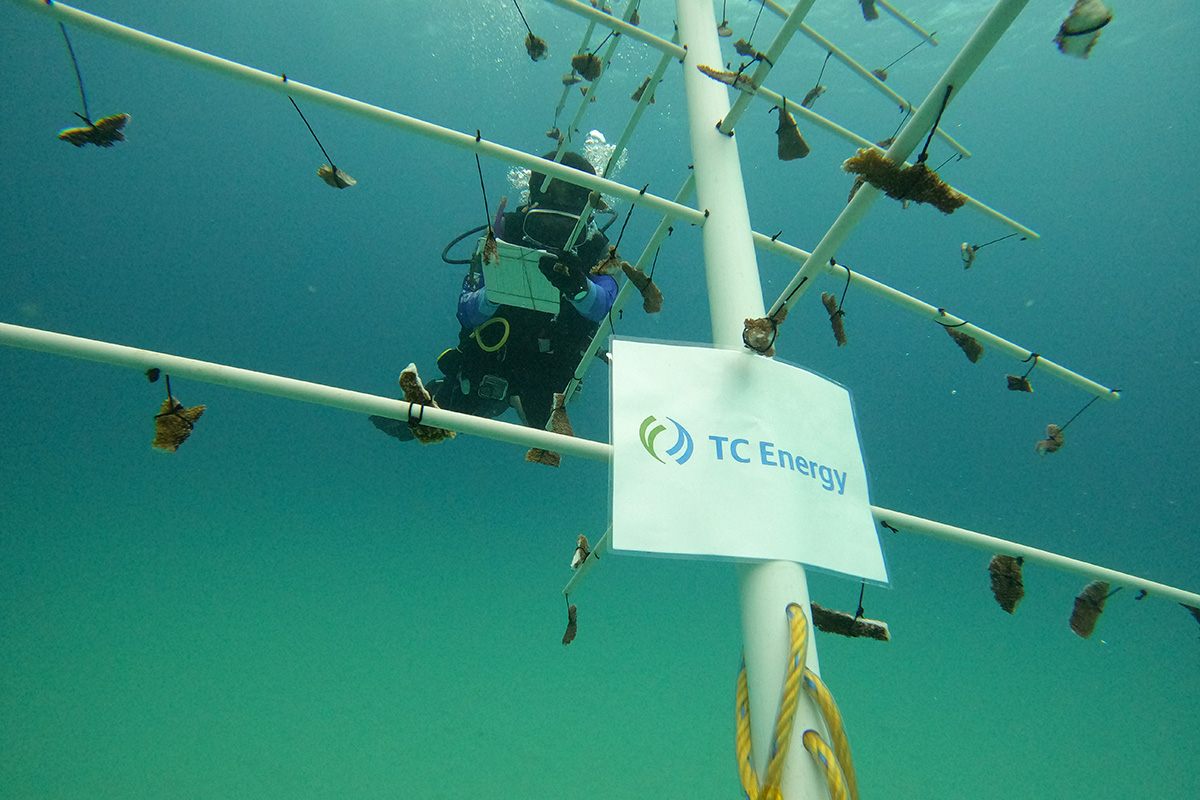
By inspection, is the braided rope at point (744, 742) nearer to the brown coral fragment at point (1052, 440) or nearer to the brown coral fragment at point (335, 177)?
the brown coral fragment at point (335, 177)

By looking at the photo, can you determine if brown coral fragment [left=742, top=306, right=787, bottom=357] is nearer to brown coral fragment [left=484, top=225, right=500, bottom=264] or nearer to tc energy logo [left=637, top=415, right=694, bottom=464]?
tc energy logo [left=637, top=415, right=694, bottom=464]

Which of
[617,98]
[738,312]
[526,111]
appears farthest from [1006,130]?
[738,312]

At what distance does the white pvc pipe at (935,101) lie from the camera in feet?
2.52

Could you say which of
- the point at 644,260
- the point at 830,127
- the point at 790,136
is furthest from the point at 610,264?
the point at 830,127

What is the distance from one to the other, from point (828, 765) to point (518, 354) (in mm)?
2886

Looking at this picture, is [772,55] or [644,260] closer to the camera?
[772,55]

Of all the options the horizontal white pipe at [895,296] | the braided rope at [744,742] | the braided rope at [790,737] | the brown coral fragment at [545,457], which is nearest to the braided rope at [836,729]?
the braided rope at [790,737]

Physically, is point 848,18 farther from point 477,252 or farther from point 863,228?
point 477,252

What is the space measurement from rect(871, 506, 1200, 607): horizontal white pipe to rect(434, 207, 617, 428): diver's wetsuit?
2.34m

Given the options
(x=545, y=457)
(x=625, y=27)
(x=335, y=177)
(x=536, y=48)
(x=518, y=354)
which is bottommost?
(x=545, y=457)

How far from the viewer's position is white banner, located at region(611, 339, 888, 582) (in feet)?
2.96

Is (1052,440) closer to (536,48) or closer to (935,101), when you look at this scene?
(935,101)

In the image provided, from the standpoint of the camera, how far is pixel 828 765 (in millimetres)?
806

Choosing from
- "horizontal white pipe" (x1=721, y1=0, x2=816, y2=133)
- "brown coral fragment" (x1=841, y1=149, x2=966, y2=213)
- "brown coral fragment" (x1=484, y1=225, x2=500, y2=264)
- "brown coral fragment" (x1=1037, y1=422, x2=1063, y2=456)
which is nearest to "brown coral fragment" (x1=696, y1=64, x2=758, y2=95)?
"horizontal white pipe" (x1=721, y1=0, x2=816, y2=133)
